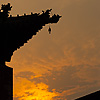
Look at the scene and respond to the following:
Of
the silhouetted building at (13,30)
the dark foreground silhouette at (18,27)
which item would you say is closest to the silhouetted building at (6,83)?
the silhouetted building at (13,30)

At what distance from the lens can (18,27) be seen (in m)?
10.8

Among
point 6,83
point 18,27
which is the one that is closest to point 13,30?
point 18,27

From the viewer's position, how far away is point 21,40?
11.2 meters

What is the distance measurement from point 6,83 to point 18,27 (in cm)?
305

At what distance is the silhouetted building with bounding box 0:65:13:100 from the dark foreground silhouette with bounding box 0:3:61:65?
1.98ft

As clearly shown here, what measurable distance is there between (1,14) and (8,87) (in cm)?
397

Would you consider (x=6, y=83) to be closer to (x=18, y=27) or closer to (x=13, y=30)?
(x=13, y=30)

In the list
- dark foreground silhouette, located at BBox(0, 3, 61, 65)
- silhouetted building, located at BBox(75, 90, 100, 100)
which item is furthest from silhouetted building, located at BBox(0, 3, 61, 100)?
silhouetted building, located at BBox(75, 90, 100, 100)

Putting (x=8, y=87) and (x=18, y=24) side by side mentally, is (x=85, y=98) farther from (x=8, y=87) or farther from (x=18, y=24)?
(x=18, y=24)

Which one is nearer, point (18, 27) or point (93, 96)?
point (93, 96)

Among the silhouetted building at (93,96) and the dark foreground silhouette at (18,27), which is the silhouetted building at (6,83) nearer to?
the dark foreground silhouette at (18,27)

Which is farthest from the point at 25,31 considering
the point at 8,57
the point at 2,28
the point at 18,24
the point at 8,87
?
the point at 8,87

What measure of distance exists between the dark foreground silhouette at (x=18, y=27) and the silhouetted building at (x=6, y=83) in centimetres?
60

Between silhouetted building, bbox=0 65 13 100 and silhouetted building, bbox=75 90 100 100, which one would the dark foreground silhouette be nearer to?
silhouetted building, bbox=0 65 13 100
